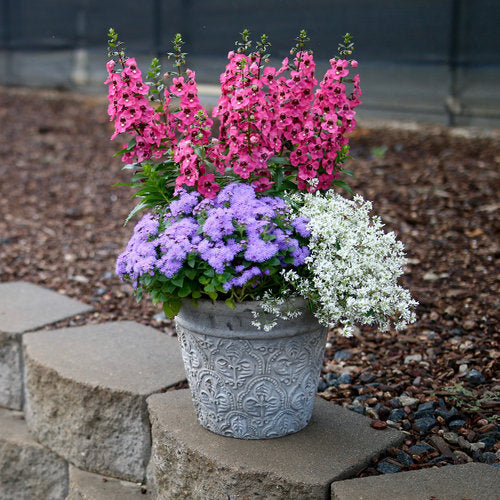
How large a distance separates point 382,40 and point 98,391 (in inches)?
187

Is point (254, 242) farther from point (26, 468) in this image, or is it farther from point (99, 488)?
point (26, 468)

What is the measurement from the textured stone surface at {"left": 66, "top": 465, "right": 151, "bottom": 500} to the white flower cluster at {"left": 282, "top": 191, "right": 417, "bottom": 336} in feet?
3.33

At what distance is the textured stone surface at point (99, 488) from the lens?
93.4 inches

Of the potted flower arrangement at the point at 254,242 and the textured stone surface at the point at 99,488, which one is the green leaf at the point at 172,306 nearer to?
the potted flower arrangement at the point at 254,242

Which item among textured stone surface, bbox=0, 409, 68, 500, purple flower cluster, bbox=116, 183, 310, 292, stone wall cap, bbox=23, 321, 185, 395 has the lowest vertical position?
textured stone surface, bbox=0, 409, 68, 500

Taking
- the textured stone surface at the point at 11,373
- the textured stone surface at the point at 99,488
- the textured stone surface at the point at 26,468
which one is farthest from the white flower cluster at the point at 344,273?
the textured stone surface at the point at 11,373

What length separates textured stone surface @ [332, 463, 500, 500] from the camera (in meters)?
1.71

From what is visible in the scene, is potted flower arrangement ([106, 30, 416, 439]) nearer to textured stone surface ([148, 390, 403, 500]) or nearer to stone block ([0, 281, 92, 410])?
textured stone surface ([148, 390, 403, 500])

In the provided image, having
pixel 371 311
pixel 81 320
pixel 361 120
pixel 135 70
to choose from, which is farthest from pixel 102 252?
pixel 361 120

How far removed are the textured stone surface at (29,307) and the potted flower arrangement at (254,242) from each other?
1.12 m

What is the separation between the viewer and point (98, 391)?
7.68 feet

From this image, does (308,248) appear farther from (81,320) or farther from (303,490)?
(81,320)

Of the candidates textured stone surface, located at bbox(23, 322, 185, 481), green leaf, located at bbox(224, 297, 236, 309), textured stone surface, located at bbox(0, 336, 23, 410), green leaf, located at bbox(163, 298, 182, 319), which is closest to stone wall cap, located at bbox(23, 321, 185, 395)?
textured stone surface, located at bbox(23, 322, 185, 481)

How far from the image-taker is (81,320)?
306 centimetres
